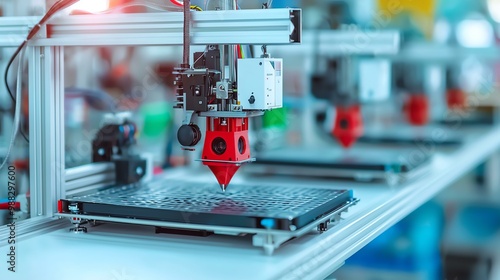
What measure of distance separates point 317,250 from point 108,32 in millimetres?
765

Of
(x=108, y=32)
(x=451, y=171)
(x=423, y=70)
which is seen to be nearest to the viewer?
(x=108, y=32)

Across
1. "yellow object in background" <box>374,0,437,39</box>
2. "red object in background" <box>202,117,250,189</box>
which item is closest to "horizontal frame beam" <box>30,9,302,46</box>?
"red object in background" <box>202,117,250,189</box>

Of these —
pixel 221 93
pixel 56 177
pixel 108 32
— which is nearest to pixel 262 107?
pixel 221 93

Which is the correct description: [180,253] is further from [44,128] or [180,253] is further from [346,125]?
[346,125]

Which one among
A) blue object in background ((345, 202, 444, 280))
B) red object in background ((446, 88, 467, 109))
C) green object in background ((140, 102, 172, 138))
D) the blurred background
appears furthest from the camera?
red object in background ((446, 88, 467, 109))

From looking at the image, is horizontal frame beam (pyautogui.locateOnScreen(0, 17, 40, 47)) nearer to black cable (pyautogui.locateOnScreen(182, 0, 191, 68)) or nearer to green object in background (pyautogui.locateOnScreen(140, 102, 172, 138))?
black cable (pyautogui.locateOnScreen(182, 0, 191, 68))

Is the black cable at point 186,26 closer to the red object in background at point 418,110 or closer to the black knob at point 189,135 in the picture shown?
the black knob at point 189,135

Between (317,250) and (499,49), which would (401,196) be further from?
(499,49)

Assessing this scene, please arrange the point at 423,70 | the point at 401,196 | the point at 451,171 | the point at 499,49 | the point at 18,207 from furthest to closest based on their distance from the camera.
Answer: the point at 423,70 < the point at 499,49 < the point at 451,171 < the point at 401,196 < the point at 18,207

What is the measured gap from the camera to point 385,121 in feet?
15.4

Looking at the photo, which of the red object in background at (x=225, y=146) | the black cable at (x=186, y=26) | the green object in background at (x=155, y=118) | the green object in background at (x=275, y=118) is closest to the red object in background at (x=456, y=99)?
the green object in background at (x=275, y=118)

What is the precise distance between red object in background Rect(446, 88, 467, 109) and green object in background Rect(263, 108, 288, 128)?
1511 mm

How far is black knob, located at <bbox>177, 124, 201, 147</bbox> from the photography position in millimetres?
1676

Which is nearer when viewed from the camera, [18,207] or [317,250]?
[317,250]
